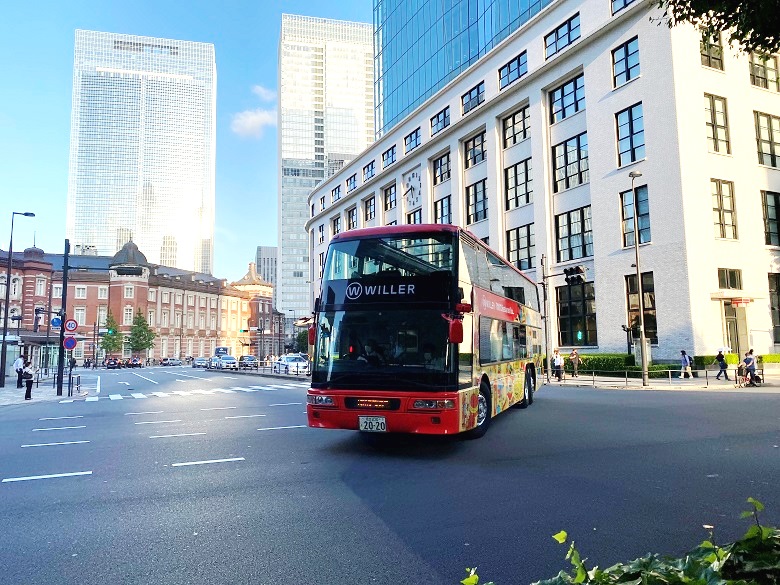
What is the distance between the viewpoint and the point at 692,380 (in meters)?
24.9

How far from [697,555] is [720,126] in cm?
3368

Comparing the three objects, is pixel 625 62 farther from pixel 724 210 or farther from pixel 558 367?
pixel 558 367

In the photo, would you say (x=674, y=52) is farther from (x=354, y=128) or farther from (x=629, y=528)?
(x=354, y=128)

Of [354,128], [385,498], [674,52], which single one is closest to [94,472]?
[385,498]

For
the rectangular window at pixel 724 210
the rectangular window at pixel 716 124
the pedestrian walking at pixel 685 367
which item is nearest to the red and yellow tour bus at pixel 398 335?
the pedestrian walking at pixel 685 367

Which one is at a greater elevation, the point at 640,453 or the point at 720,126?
the point at 720,126

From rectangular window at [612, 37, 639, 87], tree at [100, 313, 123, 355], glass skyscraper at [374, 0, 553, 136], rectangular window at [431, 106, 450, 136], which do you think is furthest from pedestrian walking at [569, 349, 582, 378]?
tree at [100, 313, 123, 355]

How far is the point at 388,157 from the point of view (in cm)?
5650

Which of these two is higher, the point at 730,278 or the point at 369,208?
the point at 369,208

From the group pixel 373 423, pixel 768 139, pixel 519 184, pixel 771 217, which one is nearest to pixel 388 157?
pixel 519 184

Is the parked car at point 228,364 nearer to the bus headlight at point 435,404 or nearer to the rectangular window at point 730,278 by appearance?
the rectangular window at point 730,278

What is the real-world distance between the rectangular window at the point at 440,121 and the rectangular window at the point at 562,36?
11578 millimetres

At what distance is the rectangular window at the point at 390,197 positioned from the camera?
2219 inches

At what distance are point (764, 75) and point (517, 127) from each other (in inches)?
578
